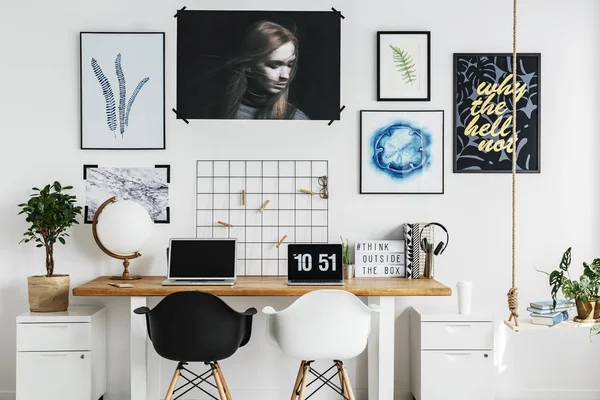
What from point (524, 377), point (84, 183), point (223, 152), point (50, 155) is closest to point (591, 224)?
point (524, 377)

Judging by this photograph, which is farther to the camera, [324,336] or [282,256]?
[282,256]

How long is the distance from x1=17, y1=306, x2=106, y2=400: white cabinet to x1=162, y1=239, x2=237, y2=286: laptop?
21.4 inches

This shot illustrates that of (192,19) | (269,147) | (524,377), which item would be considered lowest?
(524,377)

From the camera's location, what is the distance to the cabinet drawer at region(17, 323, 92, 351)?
3113 mm

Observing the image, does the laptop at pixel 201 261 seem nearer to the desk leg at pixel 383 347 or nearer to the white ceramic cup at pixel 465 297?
the desk leg at pixel 383 347

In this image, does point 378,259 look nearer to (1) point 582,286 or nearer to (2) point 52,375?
(1) point 582,286

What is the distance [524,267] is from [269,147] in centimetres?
176

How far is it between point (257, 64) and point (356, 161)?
851 millimetres

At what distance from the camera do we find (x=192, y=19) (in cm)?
349

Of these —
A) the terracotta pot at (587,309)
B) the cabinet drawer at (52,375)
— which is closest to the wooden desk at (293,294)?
the cabinet drawer at (52,375)

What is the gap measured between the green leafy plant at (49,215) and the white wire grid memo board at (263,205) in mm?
746

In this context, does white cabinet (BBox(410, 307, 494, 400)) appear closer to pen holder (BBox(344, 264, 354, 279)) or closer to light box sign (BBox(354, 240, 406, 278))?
light box sign (BBox(354, 240, 406, 278))

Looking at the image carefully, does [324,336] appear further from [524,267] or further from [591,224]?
[591,224]

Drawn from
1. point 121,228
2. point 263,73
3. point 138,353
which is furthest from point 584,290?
point 121,228
